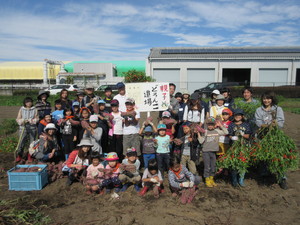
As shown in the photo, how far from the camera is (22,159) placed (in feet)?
18.2

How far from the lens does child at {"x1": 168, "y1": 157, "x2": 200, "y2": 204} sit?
12.7 feet

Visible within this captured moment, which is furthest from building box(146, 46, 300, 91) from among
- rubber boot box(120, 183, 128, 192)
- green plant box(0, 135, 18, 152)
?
rubber boot box(120, 183, 128, 192)

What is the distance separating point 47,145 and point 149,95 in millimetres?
2552

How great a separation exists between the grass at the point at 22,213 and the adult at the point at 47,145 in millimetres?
1249

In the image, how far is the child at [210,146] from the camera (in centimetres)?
Answer: 439

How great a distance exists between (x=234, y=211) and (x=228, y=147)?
54.5 inches

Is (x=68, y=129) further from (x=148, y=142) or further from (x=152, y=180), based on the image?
(x=152, y=180)

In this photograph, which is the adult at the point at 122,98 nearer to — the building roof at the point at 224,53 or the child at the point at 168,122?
the child at the point at 168,122

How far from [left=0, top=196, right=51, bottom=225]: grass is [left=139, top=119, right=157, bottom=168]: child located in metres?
2.08

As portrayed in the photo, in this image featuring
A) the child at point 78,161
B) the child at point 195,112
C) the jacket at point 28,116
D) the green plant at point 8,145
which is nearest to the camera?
the child at point 78,161

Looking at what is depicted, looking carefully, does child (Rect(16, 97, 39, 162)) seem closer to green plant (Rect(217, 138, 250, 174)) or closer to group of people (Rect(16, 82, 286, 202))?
group of people (Rect(16, 82, 286, 202))

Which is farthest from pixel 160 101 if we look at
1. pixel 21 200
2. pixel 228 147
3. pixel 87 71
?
pixel 87 71

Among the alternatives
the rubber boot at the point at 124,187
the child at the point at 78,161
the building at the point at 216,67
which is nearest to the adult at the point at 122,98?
the child at the point at 78,161

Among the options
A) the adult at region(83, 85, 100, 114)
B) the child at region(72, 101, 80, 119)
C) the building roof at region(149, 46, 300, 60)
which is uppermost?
the building roof at region(149, 46, 300, 60)
